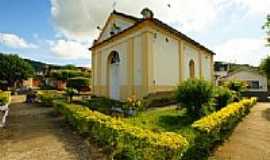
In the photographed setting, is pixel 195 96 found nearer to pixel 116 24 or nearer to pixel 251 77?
pixel 116 24

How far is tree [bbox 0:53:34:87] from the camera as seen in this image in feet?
152

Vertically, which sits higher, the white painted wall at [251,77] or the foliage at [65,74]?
the foliage at [65,74]

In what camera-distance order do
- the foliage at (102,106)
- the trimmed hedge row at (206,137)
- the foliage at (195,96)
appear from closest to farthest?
1. the trimmed hedge row at (206,137)
2. the foliage at (195,96)
3. the foliage at (102,106)

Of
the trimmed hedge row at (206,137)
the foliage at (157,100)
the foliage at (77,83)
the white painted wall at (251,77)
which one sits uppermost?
the white painted wall at (251,77)

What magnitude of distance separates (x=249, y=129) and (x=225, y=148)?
355cm

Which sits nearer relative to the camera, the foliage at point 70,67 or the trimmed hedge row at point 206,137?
the trimmed hedge row at point 206,137

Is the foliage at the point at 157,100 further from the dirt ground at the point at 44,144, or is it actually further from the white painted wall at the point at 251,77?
the white painted wall at the point at 251,77

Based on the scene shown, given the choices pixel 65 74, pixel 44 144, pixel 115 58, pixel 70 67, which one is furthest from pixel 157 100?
pixel 70 67

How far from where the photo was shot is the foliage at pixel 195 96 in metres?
10.8

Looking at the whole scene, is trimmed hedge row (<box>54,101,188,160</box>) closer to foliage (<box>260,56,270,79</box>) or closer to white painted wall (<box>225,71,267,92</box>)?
foliage (<box>260,56,270,79</box>)

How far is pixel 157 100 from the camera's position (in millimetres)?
16078

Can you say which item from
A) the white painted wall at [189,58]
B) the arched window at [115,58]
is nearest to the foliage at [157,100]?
the white painted wall at [189,58]

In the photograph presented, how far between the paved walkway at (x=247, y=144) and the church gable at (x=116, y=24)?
12187mm

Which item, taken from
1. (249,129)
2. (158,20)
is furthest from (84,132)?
(158,20)
